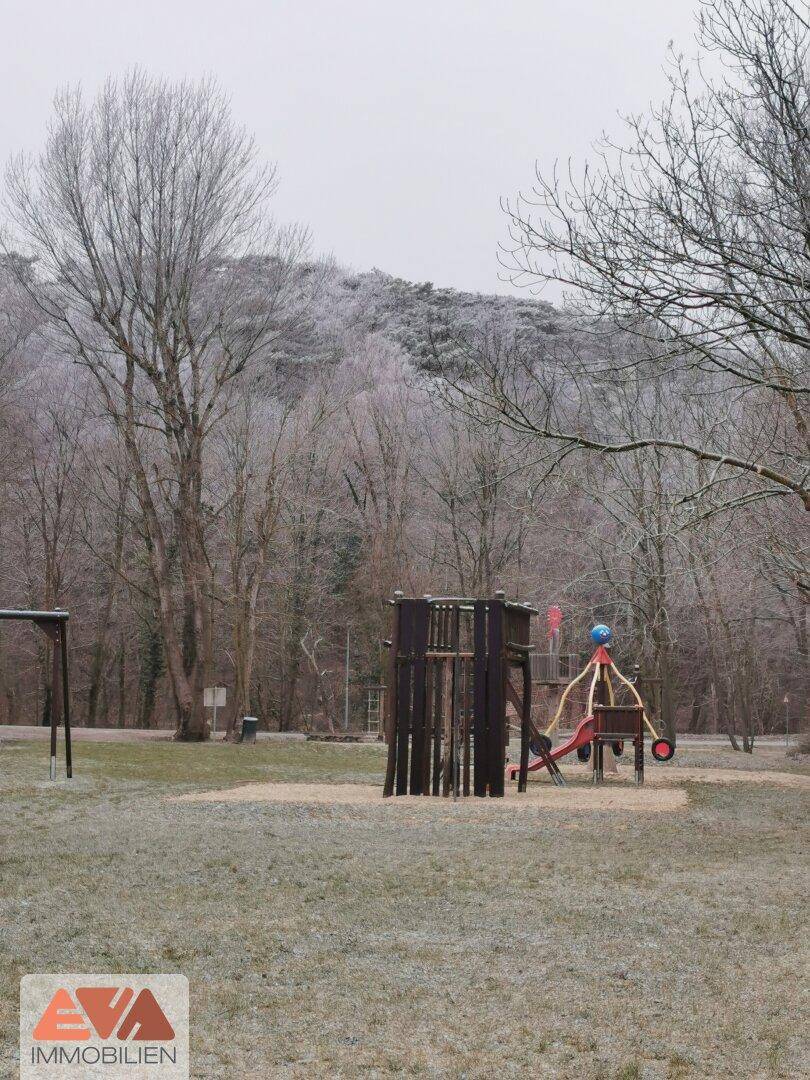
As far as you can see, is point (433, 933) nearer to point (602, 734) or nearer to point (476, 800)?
point (476, 800)

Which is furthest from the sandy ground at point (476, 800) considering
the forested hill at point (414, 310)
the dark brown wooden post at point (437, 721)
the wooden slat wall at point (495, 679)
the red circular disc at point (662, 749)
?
the forested hill at point (414, 310)

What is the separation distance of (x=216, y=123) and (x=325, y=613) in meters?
15.7

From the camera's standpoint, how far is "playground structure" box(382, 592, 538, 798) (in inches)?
473

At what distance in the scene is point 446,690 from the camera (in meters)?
12.1

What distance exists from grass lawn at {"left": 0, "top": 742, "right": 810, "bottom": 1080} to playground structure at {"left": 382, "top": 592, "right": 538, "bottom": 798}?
78.5 inches

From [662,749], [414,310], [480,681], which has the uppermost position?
[414,310]

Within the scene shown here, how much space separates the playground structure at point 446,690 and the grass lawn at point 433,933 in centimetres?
199

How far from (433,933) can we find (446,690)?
674cm

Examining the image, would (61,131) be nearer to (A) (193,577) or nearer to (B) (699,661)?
(A) (193,577)

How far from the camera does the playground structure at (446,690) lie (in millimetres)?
12023

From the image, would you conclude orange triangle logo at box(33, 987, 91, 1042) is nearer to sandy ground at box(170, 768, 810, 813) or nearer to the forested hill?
sandy ground at box(170, 768, 810, 813)

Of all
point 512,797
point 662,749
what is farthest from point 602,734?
point 512,797

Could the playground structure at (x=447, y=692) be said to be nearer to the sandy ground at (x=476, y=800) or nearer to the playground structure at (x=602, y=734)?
the sandy ground at (x=476, y=800)

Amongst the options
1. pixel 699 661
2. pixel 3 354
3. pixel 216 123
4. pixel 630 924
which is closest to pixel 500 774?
→ pixel 630 924
